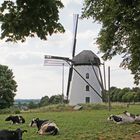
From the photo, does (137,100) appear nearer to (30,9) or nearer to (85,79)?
(85,79)

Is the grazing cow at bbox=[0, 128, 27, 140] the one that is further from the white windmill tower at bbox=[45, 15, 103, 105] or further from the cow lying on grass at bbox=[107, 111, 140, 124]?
the white windmill tower at bbox=[45, 15, 103, 105]

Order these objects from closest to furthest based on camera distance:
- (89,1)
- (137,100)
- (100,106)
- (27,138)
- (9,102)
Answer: (27,138), (89,1), (100,106), (9,102), (137,100)

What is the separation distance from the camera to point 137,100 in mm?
103875

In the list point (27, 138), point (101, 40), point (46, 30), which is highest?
point (101, 40)

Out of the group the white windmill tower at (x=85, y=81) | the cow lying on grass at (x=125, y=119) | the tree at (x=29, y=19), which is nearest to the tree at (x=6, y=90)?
the white windmill tower at (x=85, y=81)

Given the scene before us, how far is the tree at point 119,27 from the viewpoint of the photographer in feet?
76.9

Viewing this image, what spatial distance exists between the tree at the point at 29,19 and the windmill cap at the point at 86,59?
68.2m

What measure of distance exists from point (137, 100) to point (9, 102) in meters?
29.8

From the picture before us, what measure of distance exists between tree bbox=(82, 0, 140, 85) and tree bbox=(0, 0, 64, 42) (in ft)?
31.3

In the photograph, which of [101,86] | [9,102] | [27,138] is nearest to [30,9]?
[27,138]

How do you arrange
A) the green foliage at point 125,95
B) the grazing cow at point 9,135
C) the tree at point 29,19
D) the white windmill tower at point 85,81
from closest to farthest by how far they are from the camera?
the tree at point 29,19 < the grazing cow at point 9,135 < the white windmill tower at point 85,81 < the green foliage at point 125,95

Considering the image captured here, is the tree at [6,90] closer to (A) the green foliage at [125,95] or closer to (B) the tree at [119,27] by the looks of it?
(A) the green foliage at [125,95]

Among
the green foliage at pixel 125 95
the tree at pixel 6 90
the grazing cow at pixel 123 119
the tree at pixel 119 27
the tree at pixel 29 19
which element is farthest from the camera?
the green foliage at pixel 125 95

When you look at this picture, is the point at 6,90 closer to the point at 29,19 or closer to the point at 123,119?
the point at 123,119
